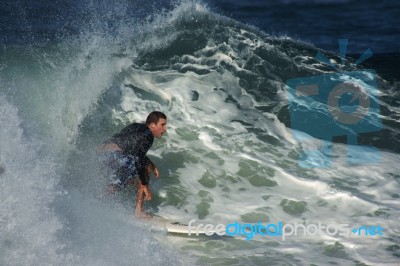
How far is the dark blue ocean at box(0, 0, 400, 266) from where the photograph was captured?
6.46m

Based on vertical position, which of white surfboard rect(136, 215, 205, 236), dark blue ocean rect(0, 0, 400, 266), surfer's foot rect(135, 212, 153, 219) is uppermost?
dark blue ocean rect(0, 0, 400, 266)

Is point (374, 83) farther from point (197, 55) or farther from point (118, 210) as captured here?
point (118, 210)

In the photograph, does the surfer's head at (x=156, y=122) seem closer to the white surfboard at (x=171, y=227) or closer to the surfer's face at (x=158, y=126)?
the surfer's face at (x=158, y=126)

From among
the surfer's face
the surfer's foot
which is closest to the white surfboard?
the surfer's foot

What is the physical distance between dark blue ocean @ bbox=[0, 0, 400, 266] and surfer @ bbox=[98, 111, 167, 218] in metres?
0.16

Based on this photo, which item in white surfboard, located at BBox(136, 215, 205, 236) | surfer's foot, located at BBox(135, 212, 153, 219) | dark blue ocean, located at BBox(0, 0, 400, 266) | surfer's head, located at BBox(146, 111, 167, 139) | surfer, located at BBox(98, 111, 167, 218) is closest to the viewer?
dark blue ocean, located at BBox(0, 0, 400, 266)

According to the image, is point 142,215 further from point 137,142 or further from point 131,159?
point 137,142

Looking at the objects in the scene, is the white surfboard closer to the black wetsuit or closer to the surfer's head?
the black wetsuit

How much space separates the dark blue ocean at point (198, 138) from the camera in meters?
6.46

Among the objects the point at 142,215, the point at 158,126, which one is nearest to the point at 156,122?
the point at 158,126

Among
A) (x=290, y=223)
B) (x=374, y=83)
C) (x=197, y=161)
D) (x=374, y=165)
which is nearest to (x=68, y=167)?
(x=197, y=161)

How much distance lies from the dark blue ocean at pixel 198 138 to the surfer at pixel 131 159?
163 millimetres

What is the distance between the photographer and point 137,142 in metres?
7.87

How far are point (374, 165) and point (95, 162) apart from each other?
407 cm
